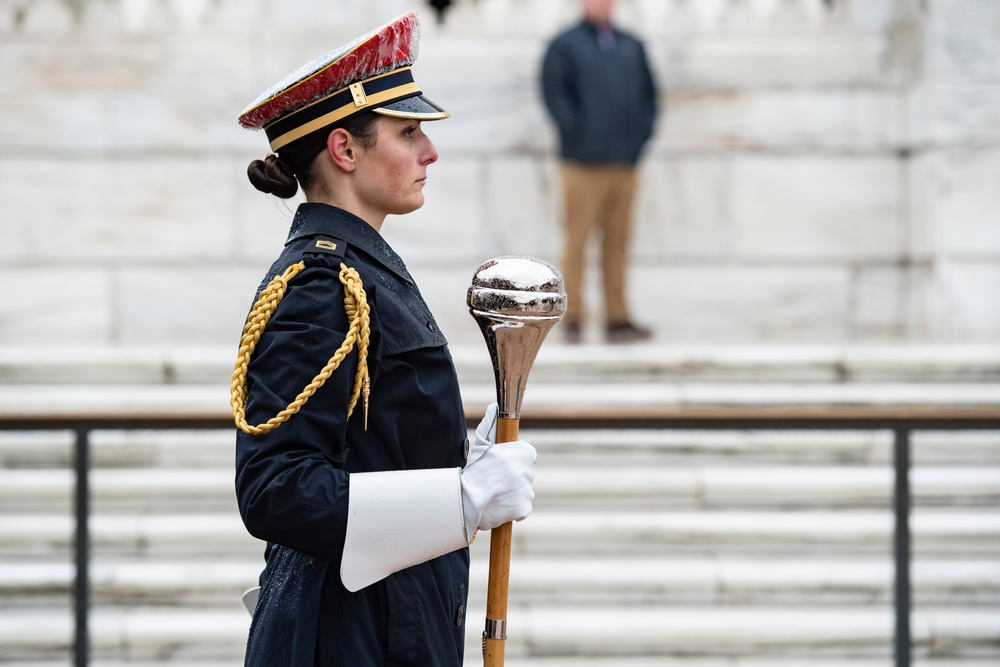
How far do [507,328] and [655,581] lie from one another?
404 cm

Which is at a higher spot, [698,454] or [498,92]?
[498,92]

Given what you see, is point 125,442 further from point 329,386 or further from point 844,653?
point 329,386

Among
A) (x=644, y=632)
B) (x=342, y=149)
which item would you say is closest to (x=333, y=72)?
(x=342, y=149)

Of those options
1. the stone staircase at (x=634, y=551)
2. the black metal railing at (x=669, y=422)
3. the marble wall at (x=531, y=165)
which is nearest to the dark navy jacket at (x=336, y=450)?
the black metal railing at (x=669, y=422)

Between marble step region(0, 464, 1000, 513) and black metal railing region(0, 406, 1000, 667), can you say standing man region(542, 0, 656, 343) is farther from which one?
black metal railing region(0, 406, 1000, 667)

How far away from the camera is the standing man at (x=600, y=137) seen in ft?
29.6

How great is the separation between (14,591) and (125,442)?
1533mm

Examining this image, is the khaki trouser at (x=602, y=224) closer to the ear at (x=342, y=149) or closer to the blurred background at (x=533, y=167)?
the blurred background at (x=533, y=167)

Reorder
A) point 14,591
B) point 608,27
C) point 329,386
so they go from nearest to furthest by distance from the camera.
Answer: point 329,386
point 14,591
point 608,27

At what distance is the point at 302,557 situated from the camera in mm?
2193

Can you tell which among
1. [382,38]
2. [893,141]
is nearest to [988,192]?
[893,141]

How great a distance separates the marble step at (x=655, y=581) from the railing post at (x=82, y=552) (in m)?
1.97

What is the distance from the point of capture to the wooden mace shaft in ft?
7.35

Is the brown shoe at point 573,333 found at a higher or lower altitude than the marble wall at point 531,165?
lower
